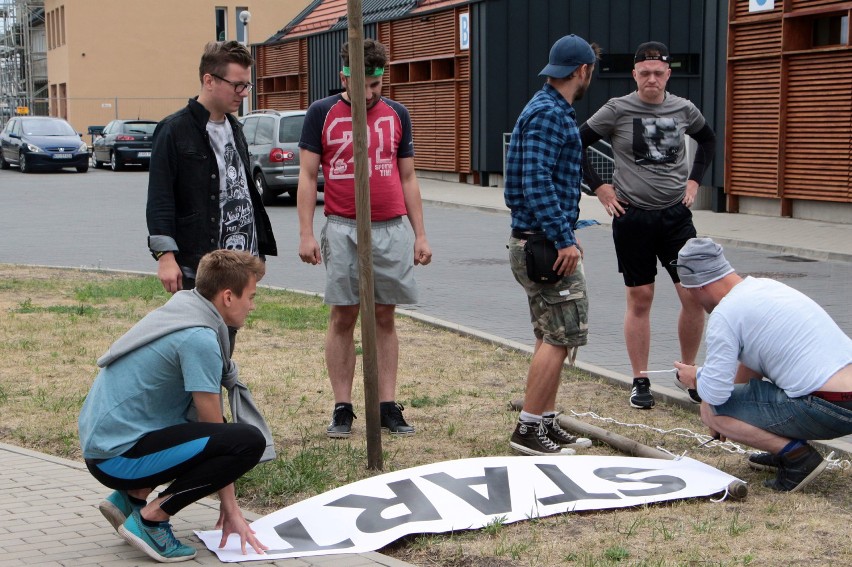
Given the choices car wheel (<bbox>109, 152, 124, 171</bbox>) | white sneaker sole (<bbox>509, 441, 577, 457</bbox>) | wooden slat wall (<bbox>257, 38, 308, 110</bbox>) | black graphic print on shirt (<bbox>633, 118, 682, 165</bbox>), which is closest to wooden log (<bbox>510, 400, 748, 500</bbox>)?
white sneaker sole (<bbox>509, 441, 577, 457</bbox>)

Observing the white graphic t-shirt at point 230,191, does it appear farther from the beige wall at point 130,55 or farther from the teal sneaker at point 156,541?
the beige wall at point 130,55

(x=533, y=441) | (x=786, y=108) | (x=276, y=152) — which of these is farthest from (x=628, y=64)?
(x=533, y=441)

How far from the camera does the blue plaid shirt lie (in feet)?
19.3

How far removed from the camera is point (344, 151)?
6.38 metres

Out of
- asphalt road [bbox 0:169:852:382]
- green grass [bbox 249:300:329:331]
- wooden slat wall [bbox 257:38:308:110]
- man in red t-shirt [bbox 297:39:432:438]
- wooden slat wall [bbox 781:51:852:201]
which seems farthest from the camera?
wooden slat wall [bbox 257:38:308:110]

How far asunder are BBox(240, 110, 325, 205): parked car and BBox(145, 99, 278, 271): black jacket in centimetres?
1770

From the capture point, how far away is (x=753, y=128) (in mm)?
19641

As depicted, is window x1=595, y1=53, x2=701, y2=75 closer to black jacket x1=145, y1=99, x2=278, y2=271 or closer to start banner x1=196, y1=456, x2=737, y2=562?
black jacket x1=145, y1=99, x2=278, y2=271

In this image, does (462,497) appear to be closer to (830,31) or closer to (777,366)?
(777,366)

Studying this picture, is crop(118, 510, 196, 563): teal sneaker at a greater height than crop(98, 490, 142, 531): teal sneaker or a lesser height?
lesser

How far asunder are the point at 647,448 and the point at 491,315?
510 cm

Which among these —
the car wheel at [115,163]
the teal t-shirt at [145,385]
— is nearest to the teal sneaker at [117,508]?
the teal t-shirt at [145,385]

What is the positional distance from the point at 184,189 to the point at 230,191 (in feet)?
0.87

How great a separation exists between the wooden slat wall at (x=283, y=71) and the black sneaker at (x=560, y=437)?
32.6m
